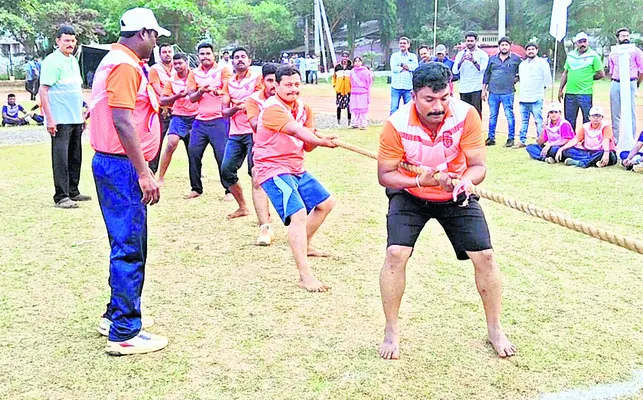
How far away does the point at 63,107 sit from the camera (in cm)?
844

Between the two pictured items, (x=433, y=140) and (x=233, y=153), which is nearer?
(x=433, y=140)

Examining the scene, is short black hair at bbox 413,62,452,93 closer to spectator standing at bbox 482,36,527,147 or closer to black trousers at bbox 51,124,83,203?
black trousers at bbox 51,124,83,203

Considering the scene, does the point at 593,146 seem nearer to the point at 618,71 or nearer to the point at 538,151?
the point at 538,151

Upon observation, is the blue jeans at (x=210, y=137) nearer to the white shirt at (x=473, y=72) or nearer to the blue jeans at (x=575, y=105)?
the blue jeans at (x=575, y=105)

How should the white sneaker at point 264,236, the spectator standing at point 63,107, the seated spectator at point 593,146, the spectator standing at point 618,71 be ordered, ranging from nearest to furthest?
the white sneaker at point 264,236, the spectator standing at point 63,107, the seated spectator at point 593,146, the spectator standing at point 618,71

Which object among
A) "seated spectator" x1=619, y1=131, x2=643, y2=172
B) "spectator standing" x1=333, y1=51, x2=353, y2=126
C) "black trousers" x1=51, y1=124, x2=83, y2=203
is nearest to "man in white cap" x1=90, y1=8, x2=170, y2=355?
"black trousers" x1=51, y1=124, x2=83, y2=203

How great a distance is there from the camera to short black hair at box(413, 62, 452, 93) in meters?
3.91

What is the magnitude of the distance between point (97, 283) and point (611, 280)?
13.2 ft

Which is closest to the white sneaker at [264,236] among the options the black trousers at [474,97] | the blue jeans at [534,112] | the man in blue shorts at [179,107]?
the man in blue shorts at [179,107]

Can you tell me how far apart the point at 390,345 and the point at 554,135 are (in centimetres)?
804

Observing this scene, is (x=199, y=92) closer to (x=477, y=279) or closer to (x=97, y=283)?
(x=97, y=283)

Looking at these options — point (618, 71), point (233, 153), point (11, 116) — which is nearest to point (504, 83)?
point (618, 71)

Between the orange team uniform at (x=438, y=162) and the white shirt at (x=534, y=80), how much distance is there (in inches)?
360

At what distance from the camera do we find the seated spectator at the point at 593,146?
10586 millimetres
